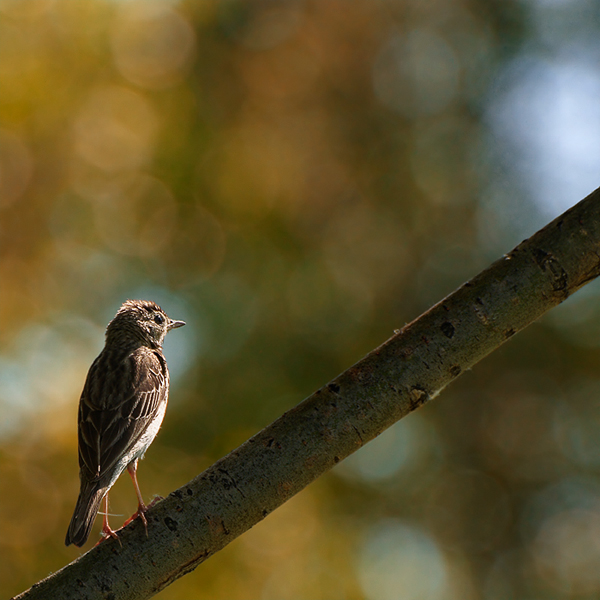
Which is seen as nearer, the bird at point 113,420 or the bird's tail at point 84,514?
the bird's tail at point 84,514

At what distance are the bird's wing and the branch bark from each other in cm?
97

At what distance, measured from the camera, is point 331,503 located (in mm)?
9094

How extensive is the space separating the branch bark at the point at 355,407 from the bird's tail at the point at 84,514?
0.51 m

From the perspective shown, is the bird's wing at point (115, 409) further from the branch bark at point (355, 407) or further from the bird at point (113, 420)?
the branch bark at point (355, 407)

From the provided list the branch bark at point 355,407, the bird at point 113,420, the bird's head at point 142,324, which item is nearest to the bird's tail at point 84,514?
the bird at point 113,420

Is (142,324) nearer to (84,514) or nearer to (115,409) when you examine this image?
(115,409)

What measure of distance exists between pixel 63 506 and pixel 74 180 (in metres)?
4.96

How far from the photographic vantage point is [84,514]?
3348 mm

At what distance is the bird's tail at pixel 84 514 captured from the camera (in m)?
3.20

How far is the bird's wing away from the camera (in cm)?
366

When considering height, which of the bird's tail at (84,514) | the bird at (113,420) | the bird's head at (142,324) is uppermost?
the bird's head at (142,324)

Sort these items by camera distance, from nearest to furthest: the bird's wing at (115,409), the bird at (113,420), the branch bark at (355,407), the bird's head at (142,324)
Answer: the branch bark at (355,407), the bird at (113,420), the bird's wing at (115,409), the bird's head at (142,324)

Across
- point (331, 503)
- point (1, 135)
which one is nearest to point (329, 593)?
point (331, 503)

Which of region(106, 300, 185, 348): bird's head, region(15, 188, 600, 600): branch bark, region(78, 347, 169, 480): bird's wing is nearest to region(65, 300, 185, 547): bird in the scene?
region(78, 347, 169, 480): bird's wing
